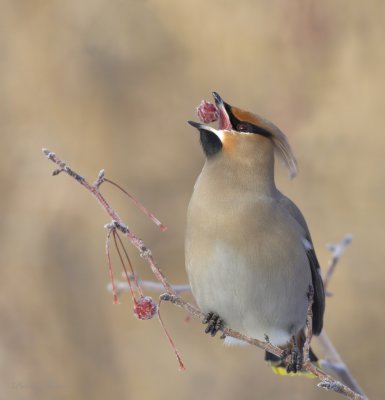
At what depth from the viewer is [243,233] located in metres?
3.45

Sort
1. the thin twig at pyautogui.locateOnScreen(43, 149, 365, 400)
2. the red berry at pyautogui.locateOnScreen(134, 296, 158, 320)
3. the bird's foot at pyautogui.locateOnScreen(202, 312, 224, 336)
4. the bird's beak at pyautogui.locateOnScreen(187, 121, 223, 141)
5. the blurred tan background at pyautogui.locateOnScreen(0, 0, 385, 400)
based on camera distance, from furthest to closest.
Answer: the blurred tan background at pyautogui.locateOnScreen(0, 0, 385, 400), the bird's foot at pyautogui.locateOnScreen(202, 312, 224, 336), the bird's beak at pyautogui.locateOnScreen(187, 121, 223, 141), the red berry at pyautogui.locateOnScreen(134, 296, 158, 320), the thin twig at pyautogui.locateOnScreen(43, 149, 365, 400)

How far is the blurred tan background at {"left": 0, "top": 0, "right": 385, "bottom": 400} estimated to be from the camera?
19.0 feet

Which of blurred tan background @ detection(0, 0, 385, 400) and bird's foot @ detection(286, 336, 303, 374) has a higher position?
blurred tan background @ detection(0, 0, 385, 400)

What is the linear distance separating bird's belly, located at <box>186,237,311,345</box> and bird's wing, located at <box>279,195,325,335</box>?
8cm

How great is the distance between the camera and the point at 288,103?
19.9ft

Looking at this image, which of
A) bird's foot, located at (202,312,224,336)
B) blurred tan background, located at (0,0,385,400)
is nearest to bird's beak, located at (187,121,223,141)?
bird's foot, located at (202,312,224,336)

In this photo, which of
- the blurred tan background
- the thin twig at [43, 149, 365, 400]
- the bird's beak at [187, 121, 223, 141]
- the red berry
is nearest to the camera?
the thin twig at [43, 149, 365, 400]

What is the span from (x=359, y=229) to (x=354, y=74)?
1.08 m

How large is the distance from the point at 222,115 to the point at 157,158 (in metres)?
2.74

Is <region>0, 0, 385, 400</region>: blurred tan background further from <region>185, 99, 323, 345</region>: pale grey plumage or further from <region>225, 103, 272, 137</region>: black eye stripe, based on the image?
<region>225, 103, 272, 137</region>: black eye stripe

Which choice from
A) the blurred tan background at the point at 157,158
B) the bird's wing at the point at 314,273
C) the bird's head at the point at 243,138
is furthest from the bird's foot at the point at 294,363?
the blurred tan background at the point at 157,158

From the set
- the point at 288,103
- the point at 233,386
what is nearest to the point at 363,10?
the point at 288,103

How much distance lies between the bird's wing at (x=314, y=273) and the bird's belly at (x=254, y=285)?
0.25 ft

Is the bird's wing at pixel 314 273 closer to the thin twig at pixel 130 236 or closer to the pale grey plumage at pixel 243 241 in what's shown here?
the pale grey plumage at pixel 243 241
